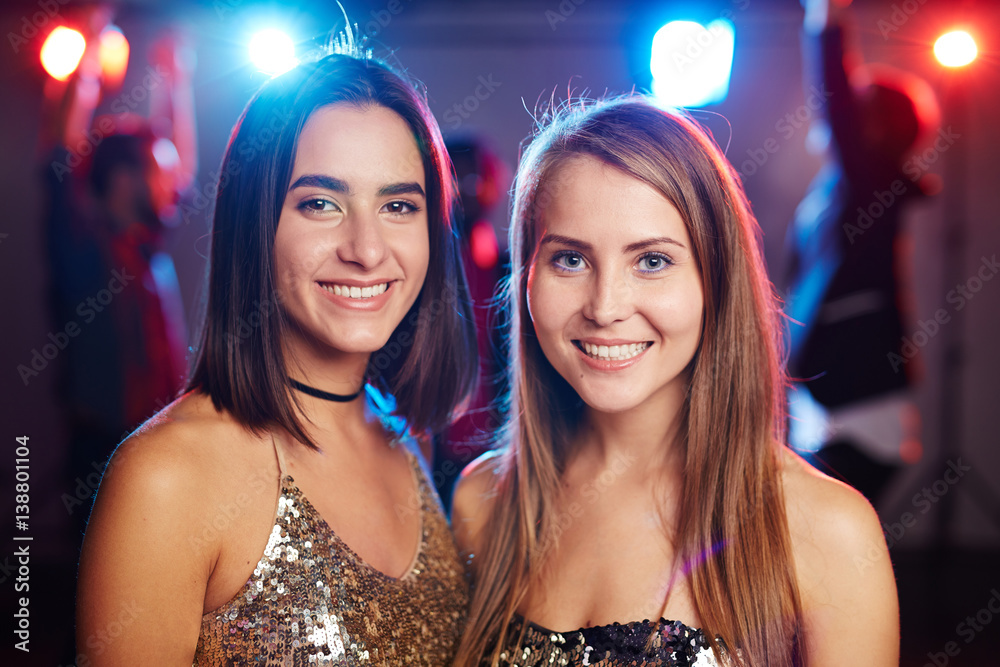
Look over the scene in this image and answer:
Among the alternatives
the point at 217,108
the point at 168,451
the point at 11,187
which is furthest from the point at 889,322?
the point at 11,187

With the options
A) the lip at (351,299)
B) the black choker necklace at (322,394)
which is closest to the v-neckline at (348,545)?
the black choker necklace at (322,394)

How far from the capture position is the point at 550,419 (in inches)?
68.4

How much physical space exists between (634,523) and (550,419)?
345mm

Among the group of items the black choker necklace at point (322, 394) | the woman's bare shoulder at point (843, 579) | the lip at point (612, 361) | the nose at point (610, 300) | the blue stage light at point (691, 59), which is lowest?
the woman's bare shoulder at point (843, 579)

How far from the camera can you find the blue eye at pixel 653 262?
4.54ft

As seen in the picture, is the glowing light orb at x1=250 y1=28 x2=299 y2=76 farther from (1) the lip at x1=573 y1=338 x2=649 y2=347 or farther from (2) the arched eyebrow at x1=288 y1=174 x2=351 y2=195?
(1) the lip at x1=573 y1=338 x2=649 y2=347

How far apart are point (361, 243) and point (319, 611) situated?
2.43 feet

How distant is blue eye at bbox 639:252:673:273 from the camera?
1384 mm

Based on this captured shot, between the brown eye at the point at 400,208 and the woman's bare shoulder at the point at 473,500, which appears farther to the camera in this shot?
the woman's bare shoulder at the point at 473,500

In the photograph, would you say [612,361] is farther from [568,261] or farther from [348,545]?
[348,545]

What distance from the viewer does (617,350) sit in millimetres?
1408

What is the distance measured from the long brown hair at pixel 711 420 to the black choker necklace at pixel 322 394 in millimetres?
465

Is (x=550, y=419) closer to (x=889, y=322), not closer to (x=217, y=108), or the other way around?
(x=889, y=322)

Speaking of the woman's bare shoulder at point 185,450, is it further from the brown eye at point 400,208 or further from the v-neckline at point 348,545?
the brown eye at point 400,208
